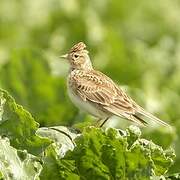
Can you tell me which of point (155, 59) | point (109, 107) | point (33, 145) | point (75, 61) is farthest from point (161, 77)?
point (33, 145)

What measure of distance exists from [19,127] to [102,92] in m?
2.51

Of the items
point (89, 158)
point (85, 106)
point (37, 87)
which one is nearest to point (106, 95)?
point (85, 106)

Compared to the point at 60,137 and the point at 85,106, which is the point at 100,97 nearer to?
the point at 85,106

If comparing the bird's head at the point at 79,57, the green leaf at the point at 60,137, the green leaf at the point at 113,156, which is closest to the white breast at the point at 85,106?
the bird's head at the point at 79,57

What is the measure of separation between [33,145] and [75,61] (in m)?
3.19

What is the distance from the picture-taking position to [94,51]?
472 inches

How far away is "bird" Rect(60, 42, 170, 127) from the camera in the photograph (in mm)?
6918

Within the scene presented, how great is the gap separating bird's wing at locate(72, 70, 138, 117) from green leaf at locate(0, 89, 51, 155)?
2.08 m

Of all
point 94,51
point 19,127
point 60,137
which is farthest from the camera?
point 94,51

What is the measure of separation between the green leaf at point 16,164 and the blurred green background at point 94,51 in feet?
7.37

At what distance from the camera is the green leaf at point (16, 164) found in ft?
14.6

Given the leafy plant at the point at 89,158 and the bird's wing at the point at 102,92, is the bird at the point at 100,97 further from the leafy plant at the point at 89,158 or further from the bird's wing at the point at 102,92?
the leafy plant at the point at 89,158

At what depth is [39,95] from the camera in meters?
7.59

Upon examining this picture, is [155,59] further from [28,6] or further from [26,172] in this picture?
[26,172]
